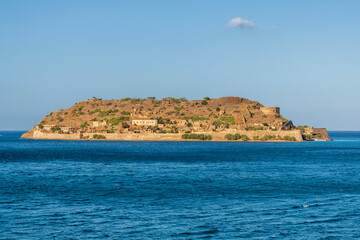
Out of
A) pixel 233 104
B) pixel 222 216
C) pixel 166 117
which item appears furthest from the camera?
pixel 233 104

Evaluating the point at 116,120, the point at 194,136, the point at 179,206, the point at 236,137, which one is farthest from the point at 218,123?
the point at 179,206

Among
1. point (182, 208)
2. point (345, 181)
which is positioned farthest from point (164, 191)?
point (345, 181)

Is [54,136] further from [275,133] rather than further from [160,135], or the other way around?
[275,133]

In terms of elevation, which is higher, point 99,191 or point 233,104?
point 233,104

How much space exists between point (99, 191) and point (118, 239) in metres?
13.4

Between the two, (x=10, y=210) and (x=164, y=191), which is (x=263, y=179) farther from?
(x=10, y=210)

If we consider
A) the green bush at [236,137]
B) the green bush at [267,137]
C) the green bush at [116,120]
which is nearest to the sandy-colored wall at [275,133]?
the green bush at [267,137]

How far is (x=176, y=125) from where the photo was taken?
161 metres

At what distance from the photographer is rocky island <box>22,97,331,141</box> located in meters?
145

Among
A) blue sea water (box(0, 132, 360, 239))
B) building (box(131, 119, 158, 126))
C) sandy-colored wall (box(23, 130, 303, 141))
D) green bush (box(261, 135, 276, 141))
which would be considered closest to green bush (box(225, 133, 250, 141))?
sandy-colored wall (box(23, 130, 303, 141))

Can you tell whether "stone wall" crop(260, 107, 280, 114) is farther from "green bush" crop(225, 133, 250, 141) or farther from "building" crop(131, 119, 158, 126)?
"building" crop(131, 119, 158, 126)

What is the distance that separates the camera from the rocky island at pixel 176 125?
144750 mm

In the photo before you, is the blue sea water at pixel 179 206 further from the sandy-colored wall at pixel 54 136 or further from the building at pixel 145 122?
the building at pixel 145 122

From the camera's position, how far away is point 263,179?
1633 inches
